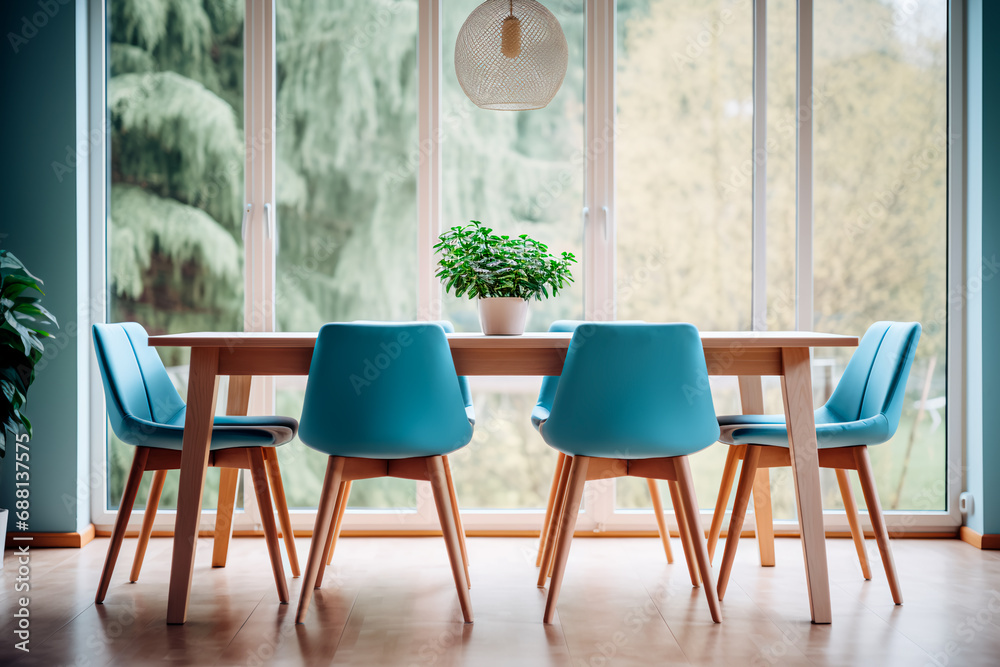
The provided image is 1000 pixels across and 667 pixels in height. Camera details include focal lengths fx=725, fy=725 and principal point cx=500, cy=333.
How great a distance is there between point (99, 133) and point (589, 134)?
193cm

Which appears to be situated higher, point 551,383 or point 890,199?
point 890,199

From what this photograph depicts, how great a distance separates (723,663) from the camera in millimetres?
1661

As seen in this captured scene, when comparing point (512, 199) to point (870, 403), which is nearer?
point (870, 403)

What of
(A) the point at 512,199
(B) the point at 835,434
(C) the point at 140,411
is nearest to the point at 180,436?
(C) the point at 140,411

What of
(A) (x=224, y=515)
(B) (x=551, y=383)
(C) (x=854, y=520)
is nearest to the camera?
(C) (x=854, y=520)

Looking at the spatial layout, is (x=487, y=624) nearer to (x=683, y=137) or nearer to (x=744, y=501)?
(x=744, y=501)

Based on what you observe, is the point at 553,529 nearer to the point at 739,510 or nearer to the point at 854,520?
the point at 739,510

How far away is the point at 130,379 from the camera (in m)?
2.15

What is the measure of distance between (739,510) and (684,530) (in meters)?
0.17

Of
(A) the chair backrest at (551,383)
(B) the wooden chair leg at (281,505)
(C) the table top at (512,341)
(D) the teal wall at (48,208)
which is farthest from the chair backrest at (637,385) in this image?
(D) the teal wall at (48,208)

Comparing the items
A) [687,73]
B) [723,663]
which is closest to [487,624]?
[723,663]

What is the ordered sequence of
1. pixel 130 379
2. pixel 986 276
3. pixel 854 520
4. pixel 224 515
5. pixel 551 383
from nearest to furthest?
pixel 130 379, pixel 854 520, pixel 224 515, pixel 551 383, pixel 986 276

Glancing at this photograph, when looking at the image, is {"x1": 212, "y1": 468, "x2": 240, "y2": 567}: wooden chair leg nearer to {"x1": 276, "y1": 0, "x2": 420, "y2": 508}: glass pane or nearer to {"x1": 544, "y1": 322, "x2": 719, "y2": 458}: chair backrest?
{"x1": 276, "y1": 0, "x2": 420, "y2": 508}: glass pane

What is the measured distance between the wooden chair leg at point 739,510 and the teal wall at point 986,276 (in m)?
1.26
